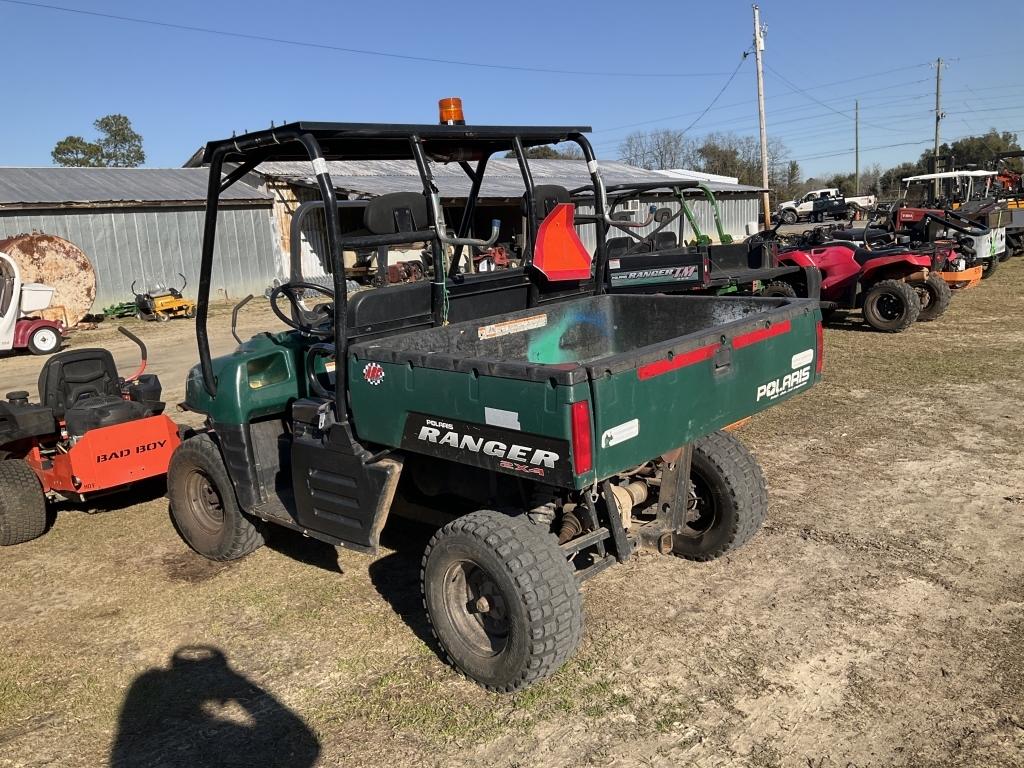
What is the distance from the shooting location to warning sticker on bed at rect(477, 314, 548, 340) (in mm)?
4254

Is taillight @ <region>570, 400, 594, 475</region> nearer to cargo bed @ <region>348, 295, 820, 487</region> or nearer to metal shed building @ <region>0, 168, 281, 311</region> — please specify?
cargo bed @ <region>348, 295, 820, 487</region>

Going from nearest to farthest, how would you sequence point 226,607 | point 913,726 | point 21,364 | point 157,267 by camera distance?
point 913,726 < point 226,607 < point 21,364 < point 157,267

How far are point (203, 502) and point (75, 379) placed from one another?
5.12 ft

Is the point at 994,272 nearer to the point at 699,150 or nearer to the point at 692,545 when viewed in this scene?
the point at 692,545

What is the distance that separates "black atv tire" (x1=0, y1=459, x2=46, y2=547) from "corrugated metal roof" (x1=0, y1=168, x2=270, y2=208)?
14286 mm

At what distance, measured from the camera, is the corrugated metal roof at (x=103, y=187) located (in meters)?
17.9

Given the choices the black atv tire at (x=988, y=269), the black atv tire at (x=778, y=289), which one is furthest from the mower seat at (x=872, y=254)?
the black atv tire at (x=988, y=269)

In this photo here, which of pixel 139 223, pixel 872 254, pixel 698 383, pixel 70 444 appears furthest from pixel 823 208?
pixel 698 383

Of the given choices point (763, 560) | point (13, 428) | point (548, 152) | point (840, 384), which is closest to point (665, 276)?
point (840, 384)

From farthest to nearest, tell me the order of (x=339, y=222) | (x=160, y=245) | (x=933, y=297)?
(x=160, y=245) < (x=933, y=297) < (x=339, y=222)

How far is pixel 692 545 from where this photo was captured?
4.42 m

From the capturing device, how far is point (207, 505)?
4.88m

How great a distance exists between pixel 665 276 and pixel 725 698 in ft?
25.2

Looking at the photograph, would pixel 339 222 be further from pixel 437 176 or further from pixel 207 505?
pixel 437 176
